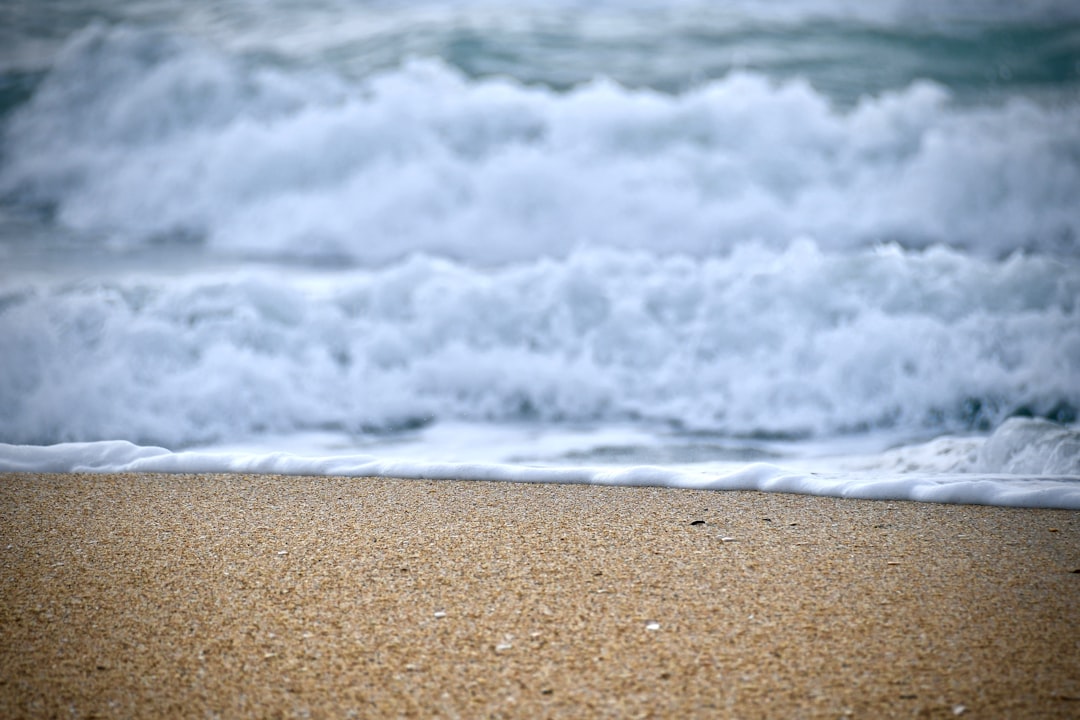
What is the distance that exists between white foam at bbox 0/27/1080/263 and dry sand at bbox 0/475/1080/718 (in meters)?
3.47

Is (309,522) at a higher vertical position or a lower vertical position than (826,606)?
higher

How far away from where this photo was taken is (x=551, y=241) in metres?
5.68

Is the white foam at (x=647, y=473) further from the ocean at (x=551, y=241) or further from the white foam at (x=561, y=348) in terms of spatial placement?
the white foam at (x=561, y=348)

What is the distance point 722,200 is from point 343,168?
2.64 metres

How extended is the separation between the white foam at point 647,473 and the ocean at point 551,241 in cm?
1

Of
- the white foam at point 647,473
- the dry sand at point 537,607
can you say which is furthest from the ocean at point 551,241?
the dry sand at point 537,607

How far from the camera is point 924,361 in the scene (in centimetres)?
398

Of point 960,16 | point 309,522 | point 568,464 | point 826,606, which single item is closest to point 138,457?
point 309,522

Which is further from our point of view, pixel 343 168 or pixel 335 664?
pixel 343 168

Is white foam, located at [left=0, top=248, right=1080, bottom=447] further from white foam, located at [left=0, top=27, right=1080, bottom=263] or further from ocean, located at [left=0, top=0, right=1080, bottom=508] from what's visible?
white foam, located at [left=0, top=27, right=1080, bottom=263]

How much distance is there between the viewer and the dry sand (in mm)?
1457

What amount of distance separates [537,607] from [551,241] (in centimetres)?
413

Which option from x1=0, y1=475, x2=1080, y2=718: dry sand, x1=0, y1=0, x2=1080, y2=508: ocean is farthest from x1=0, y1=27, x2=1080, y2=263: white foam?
x1=0, y1=475, x2=1080, y2=718: dry sand

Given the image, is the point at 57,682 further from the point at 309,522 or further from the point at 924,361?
the point at 924,361
